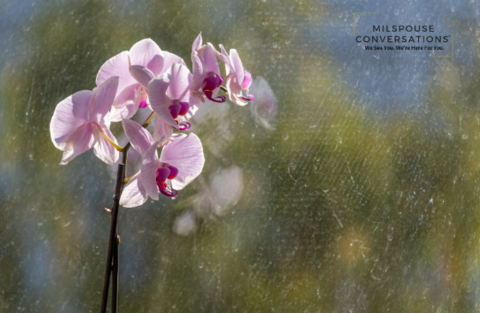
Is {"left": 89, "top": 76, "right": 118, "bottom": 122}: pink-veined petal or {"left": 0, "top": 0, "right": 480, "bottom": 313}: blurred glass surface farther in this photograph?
{"left": 0, "top": 0, "right": 480, "bottom": 313}: blurred glass surface

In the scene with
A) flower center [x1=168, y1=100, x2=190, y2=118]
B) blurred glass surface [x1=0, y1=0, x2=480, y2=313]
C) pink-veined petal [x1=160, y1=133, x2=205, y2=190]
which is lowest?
blurred glass surface [x1=0, y1=0, x2=480, y2=313]

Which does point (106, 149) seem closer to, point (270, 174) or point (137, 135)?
point (137, 135)

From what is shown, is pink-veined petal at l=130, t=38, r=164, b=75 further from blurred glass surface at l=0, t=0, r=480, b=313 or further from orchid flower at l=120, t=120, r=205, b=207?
blurred glass surface at l=0, t=0, r=480, b=313

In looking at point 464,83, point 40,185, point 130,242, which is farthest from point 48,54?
point 464,83

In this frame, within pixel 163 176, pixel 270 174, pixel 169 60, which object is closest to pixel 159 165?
pixel 163 176

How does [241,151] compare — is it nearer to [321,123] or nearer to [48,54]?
[321,123]

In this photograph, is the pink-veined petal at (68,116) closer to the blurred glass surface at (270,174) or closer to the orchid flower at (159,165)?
the orchid flower at (159,165)

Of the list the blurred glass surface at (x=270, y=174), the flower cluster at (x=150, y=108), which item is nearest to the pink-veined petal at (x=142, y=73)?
the flower cluster at (x=150, y=108)

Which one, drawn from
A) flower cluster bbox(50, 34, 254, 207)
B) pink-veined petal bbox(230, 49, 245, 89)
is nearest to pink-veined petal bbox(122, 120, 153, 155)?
flower cluster bbox(50, 34, 254, 207)
